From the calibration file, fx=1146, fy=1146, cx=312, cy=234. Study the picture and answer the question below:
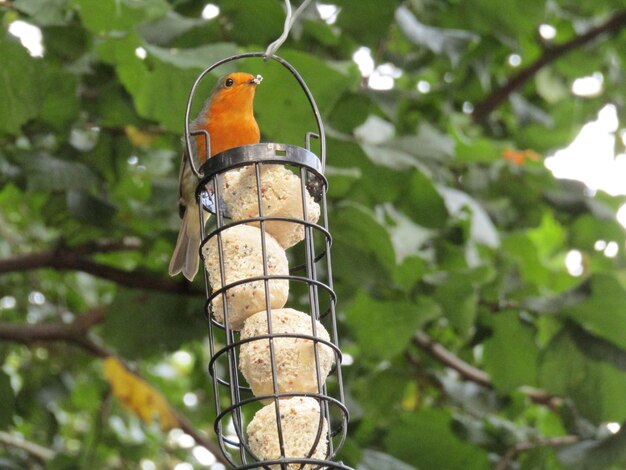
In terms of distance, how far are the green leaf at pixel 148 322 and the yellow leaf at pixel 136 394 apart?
159 mm

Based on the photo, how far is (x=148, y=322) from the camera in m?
6.51

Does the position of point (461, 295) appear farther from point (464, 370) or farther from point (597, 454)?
point (464, 370)

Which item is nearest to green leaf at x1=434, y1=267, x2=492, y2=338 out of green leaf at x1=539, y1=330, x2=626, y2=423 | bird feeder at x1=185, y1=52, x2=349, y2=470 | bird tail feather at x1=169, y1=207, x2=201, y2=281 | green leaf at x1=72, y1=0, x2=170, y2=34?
green leaf at x1=539, y1=330, x2=626, y2=423

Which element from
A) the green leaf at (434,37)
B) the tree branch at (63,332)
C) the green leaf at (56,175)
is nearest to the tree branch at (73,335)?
the tree branch at (63,332)

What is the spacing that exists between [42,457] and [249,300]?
4.19 m

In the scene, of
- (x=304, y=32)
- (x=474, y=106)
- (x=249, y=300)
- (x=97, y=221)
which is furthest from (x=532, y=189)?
(x=249, y=300)

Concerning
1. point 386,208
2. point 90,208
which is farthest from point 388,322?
point 90,208

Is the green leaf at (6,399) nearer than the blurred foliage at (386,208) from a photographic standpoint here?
No

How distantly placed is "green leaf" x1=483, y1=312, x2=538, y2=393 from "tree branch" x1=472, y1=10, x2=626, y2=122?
205 centimetres

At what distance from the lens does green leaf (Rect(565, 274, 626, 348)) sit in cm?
554

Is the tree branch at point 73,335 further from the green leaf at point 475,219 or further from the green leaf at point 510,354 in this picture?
the green leaf at point 475,219

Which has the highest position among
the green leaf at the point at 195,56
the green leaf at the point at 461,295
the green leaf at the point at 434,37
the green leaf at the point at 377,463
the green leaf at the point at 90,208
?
the green leaf at the point at 434,37

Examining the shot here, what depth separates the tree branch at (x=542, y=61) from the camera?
7.28 metres

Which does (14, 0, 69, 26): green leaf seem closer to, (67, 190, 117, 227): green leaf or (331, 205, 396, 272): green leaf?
(67, 190, 117, 227): green leaf
